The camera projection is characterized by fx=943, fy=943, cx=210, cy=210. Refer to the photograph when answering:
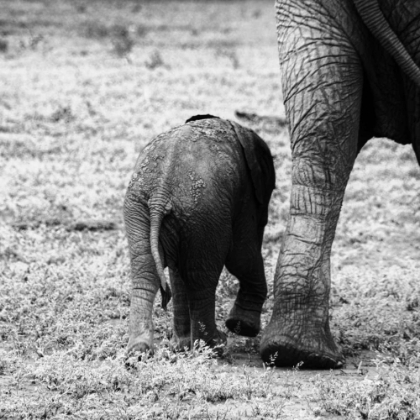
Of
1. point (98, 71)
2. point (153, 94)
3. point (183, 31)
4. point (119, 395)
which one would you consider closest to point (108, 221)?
point (119, 395)

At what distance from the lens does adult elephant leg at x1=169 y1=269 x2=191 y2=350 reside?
534 centimetres

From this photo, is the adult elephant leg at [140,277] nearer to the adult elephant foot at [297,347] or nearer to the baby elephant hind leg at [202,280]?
the baby elephant hind leg at [202,280]

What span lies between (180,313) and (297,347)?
74cm

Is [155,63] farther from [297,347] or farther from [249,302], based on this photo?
[297,347]

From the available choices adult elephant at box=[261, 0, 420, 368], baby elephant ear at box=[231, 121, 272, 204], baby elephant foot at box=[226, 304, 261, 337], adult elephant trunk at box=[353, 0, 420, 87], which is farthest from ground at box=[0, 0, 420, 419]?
adult elephant trunk at box=[353, 0, 420, 87]

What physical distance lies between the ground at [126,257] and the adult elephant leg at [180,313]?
10cm

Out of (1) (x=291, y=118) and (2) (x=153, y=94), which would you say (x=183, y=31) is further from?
(1) (x=291, y=118)

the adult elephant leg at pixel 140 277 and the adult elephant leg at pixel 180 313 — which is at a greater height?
the adult elephant leg at pixel 140 277

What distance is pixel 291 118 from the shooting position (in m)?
5.27

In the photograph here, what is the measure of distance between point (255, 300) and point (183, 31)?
17.0 meters

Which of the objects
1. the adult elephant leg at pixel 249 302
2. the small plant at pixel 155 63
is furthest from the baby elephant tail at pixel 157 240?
the small plant at pixel 155 63

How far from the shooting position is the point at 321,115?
→ 5156 mm

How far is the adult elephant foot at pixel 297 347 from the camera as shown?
16.4 ft

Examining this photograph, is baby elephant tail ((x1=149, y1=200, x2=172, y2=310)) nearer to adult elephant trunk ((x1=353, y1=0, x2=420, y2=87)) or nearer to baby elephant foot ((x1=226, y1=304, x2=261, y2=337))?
baby elephant foot ((x1=226, y1=304, x2=261, y2=337))
